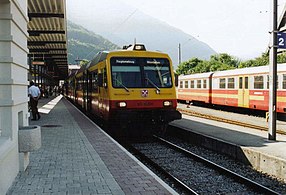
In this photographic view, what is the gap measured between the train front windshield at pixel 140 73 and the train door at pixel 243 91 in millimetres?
9143

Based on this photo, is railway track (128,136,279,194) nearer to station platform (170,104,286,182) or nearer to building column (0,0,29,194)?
station platform (170,104,286,182)

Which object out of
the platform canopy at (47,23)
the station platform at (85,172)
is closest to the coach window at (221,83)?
the platform canopy at (47,23)

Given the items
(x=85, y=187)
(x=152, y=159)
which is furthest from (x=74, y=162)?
(x=152, y=159)

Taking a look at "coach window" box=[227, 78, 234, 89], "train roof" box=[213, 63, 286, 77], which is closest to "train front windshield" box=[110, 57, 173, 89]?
"train roof" box=[213, 63, 286, 77]

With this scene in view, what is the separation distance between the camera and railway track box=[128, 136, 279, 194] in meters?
6.94

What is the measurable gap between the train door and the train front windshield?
30.0ft

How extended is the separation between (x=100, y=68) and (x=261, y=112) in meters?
11.8

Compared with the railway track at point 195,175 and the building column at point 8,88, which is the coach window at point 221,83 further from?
the building column at point 8,88

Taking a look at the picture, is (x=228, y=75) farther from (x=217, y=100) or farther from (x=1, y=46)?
(x=1, y=46)

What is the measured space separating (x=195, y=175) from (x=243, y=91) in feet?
42.8

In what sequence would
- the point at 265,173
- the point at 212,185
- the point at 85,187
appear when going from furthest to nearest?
the point at 265,173 < the point at 212,185 < the point at 85,187

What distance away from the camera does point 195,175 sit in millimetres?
8141

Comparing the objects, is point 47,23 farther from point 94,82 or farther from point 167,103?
point 167,103

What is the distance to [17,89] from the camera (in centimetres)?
642
